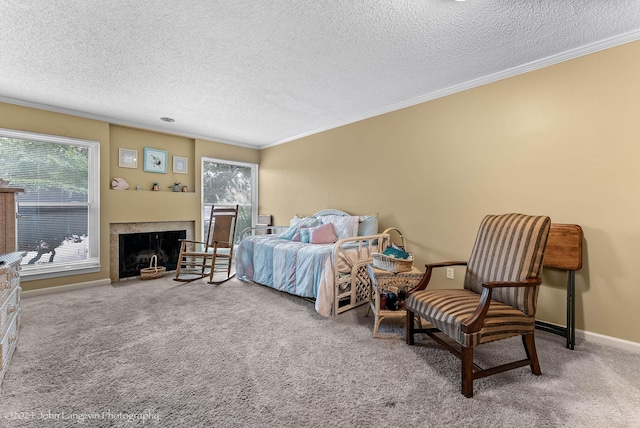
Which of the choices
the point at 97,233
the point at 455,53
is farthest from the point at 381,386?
the point at 97,233

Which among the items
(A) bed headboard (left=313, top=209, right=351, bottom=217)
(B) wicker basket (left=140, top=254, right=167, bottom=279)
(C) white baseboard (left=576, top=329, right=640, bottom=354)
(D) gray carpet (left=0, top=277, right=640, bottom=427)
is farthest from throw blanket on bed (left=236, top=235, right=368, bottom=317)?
(C) white baseboard (left=576, top=329, right=640, bottom=354)

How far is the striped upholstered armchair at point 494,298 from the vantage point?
5.37 ft

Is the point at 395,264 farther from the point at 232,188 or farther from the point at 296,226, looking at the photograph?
the point at 232,188

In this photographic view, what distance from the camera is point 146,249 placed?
4562mm

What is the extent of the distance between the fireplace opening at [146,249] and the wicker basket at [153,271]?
10cm

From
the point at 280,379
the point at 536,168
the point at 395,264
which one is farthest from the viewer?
the point at 536,168

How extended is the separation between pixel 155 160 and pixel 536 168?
16.3 ft

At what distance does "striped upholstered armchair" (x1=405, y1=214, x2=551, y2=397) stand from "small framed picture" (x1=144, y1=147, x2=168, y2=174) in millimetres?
4300

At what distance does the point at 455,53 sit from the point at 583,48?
97cm

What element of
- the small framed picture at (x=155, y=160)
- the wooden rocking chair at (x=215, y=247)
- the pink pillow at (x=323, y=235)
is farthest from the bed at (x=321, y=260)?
the small framed picture at (x=155, y=160)

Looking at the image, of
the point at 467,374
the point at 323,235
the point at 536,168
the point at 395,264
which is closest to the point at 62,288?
the point at 323,235

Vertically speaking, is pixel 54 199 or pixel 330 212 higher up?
pixel 54 199

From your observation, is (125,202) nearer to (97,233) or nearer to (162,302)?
(97,233)

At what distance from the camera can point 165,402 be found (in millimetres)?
1561
